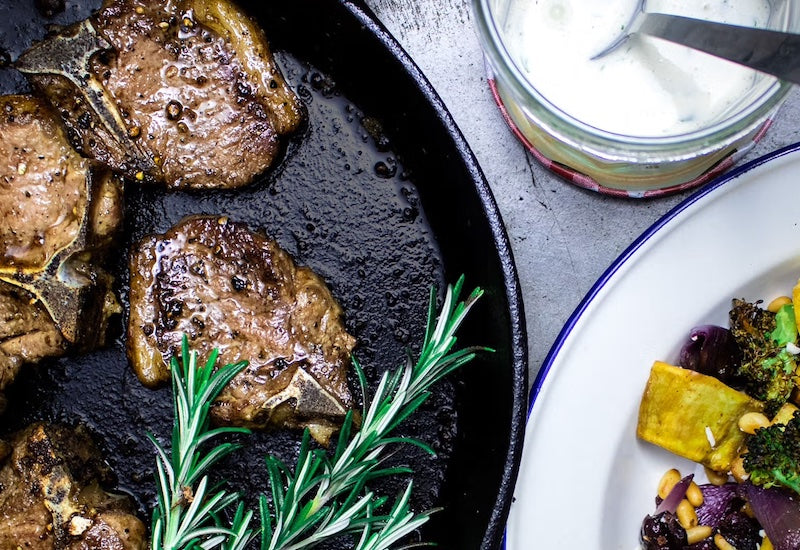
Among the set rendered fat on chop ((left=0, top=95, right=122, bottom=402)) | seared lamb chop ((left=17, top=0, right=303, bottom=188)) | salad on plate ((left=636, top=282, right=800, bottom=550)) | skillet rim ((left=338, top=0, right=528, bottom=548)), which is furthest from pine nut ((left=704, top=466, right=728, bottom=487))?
rendered fat on chop ((left=0, top=95, right=122, bottom=402))

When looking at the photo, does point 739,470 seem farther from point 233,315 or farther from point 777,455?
point 233,315

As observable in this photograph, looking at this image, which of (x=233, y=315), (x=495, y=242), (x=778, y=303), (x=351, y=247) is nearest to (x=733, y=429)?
(x=778, y=303)

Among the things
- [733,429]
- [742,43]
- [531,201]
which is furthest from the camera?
[531,201]

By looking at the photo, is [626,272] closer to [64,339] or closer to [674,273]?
[674,273]

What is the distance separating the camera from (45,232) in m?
1.74

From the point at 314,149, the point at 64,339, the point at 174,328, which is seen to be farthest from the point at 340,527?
the point at 314,149

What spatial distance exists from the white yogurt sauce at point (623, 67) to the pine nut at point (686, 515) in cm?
81

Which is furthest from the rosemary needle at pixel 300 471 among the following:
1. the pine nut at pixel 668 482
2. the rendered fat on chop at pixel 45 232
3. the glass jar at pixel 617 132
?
the pine nut at pixel 668 482

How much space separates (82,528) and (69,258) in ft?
1.74

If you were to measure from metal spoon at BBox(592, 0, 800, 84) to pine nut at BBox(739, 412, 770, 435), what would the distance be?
0.78 m

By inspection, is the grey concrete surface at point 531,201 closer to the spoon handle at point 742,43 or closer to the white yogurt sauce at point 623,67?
the white yogurt sauce at point 623,67

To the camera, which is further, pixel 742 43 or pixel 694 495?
pixel 694 495

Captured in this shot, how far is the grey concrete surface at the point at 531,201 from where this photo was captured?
1974 millimetres

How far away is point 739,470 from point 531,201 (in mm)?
727
